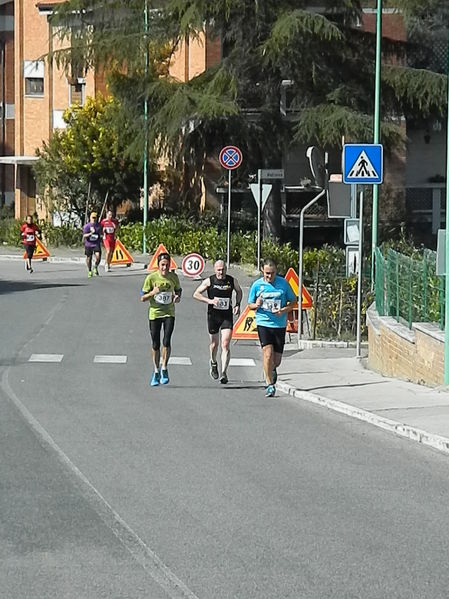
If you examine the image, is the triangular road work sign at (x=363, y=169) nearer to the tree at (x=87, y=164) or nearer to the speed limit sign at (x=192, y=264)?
the speed limit sign at (x=192, y=264)

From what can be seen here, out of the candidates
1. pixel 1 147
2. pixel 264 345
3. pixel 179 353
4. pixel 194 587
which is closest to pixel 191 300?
pixel 179 353

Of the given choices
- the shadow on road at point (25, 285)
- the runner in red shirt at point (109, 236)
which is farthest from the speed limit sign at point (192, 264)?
the runner in red shirt at point (109, 236)

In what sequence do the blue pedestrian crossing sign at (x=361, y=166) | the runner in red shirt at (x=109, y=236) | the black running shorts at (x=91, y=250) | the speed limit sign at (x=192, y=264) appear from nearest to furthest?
the blue pedestrian crossing sign at (x=361, y=166)
the speed limit sign at (x=192, y=264)
the black running shorts at (x=91, y=250)
the runner in red shirt at (x=109, y=236)

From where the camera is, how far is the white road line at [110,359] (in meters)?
19.3

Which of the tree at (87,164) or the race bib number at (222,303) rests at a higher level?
the tree at (87,164)

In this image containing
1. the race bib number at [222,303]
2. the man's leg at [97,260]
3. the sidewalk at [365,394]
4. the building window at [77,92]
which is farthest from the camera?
the building window at [77,92]

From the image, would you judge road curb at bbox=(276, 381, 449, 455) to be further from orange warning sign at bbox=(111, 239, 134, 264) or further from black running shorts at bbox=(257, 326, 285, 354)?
orange warning sign at bbox=(111, 239, 134, 264)

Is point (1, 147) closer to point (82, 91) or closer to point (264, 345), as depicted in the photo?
point (82, 91)

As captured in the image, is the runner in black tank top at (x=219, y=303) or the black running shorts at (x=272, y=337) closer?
the black running shorts at (x=272, y=337)

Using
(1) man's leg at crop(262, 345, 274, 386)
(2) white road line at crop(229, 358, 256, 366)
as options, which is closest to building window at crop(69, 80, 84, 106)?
(2) white road line at crop(229, 358, 256, 366)

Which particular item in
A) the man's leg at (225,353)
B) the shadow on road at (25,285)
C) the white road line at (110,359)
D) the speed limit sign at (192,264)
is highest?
the speed limit sign at (192,264)

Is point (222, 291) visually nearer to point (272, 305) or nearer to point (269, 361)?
point (272, 305)

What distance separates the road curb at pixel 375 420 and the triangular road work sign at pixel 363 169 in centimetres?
386

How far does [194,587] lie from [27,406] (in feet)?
26.2
